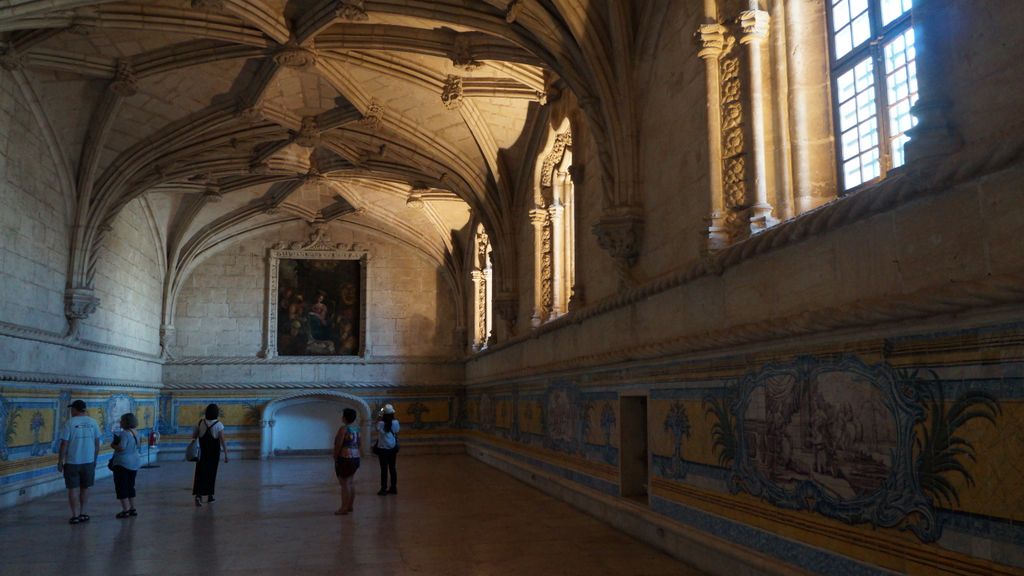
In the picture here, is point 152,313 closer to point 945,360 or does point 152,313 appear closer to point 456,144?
point 456,144

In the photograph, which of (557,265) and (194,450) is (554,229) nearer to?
(557,265)

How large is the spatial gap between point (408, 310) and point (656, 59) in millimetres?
13763

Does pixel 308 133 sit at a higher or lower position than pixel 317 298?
higher

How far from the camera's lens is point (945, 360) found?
376 centimetres

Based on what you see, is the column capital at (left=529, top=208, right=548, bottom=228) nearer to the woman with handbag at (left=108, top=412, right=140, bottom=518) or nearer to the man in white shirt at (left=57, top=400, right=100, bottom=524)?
the woman with handbag at (left=108, top=412, right=140, bottom=518)

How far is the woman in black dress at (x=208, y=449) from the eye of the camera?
33.4 ft

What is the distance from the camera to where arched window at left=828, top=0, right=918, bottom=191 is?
15.4 ft

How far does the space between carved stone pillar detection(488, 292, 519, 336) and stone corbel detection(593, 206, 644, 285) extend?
6.13 m

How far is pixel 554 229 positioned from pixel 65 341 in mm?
7862

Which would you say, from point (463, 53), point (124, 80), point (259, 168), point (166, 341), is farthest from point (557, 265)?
point (166, 341)

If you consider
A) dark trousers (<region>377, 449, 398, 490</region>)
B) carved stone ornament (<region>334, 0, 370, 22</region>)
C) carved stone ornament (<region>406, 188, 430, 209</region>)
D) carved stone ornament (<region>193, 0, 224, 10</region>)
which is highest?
carved stone ornament (<region>193, 0, 224, 10</region>)

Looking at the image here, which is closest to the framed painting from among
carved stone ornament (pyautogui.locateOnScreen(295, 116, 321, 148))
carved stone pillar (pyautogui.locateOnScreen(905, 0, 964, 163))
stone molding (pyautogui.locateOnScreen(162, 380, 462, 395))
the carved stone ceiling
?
stone molding (pyautogui.locateOnScreen(162, 380, 462, 395))

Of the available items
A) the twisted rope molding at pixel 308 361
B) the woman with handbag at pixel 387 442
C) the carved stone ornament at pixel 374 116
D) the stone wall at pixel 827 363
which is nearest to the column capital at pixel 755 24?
the stone wall at pixel 827 363

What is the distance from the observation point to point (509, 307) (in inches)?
565
